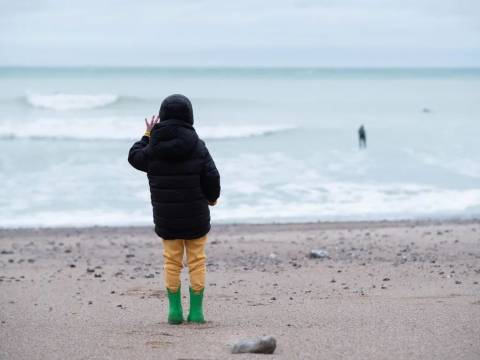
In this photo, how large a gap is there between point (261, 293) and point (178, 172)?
2.37m

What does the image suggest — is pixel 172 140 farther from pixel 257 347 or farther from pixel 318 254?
pixel 318 254

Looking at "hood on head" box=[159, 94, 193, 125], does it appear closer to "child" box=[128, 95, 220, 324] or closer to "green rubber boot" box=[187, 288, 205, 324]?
"child" box=[128, 95, 220, 324]

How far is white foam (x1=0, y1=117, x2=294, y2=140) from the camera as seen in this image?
94.2 feet

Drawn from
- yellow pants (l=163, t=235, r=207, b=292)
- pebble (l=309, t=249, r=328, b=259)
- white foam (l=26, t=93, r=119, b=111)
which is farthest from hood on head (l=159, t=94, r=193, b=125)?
white foam (l=26, t=93, r=119, b=111)

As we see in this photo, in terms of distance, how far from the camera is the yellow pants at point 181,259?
210 inches

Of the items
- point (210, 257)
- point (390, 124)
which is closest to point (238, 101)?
point (390, 124)

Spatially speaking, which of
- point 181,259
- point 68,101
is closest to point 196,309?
point 181,259

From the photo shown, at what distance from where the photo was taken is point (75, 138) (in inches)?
1104

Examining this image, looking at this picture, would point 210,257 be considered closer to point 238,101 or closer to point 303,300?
point 303,300

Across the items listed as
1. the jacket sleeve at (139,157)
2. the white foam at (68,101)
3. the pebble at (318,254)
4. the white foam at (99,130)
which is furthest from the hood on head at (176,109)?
the white foam at (68,101)

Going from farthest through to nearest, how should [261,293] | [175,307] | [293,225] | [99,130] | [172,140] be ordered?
[99,130]
[293,225]
[261,293]
[175,307]
[172,140]

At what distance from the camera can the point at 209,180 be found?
17.0ft

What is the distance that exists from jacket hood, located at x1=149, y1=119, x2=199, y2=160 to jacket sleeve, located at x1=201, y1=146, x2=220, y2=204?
16 centimetres

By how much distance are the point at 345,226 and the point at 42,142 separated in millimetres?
15935
